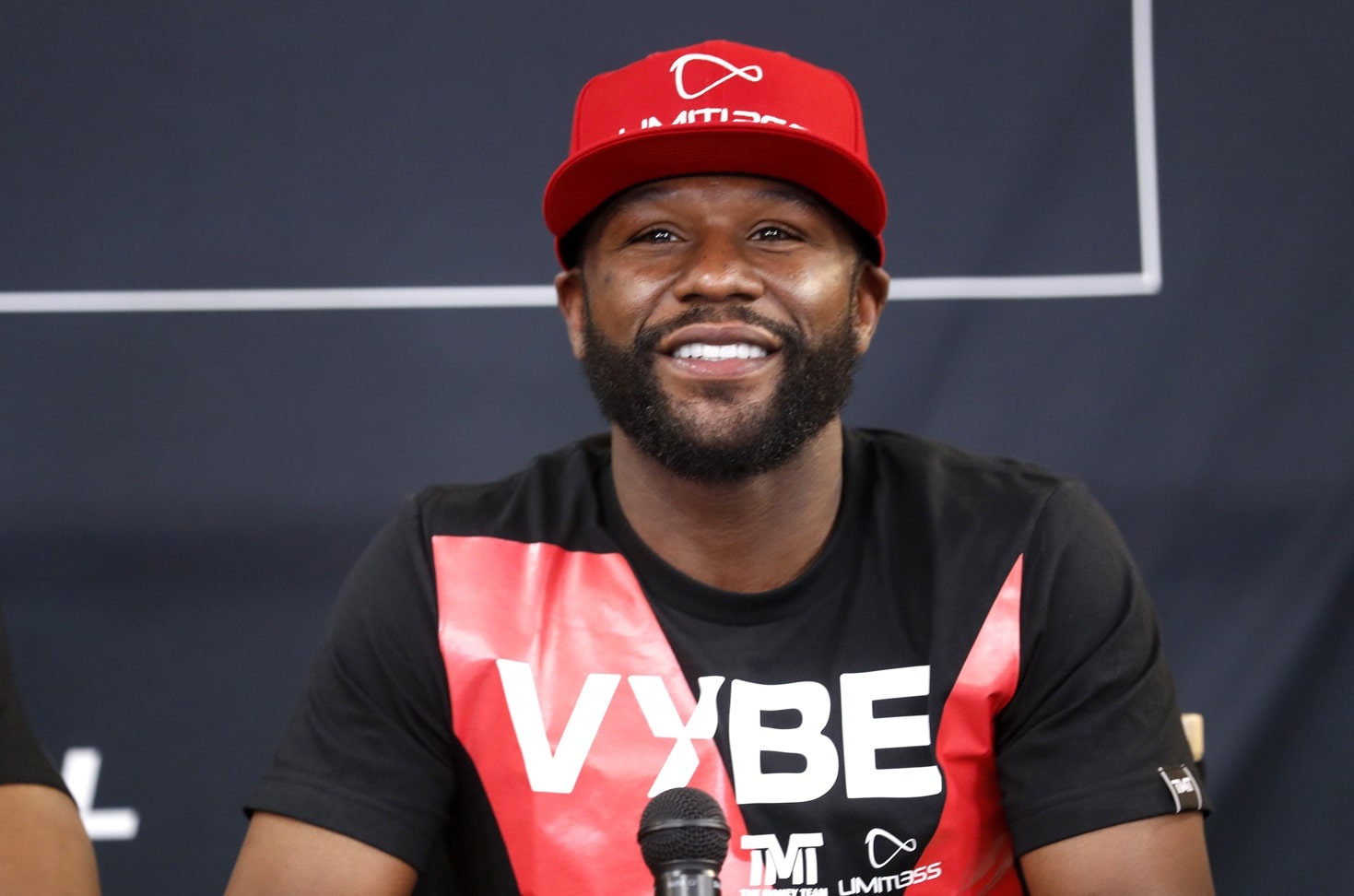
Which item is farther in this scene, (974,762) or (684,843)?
(974,762)

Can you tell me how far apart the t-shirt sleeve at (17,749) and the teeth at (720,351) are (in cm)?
62

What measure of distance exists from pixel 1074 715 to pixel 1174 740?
0.28ft

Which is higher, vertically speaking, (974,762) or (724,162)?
(724,162)

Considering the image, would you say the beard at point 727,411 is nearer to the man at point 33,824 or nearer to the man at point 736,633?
the man at point 736,633

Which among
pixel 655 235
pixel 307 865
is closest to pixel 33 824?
pixel 307 865

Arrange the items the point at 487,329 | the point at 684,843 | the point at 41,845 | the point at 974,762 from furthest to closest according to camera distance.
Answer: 1. the point at 487,329
2. the point at 974,762
3. the point at 41,845
4. the point at 684,843

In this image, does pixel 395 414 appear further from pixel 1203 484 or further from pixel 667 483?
pixel 1203 484

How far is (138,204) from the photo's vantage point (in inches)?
73.2

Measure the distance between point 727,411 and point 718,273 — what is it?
120 millimetres

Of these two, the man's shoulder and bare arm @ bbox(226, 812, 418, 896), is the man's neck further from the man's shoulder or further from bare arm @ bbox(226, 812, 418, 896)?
bare arm @ bbox(226, 812, 418, 896)

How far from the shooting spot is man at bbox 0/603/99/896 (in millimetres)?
1120

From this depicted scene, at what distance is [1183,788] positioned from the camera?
1.19m

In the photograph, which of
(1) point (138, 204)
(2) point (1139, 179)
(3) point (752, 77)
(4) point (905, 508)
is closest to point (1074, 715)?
(4) point (905, 508)

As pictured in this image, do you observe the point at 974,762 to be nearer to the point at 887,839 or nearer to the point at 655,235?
the point at 887,839
